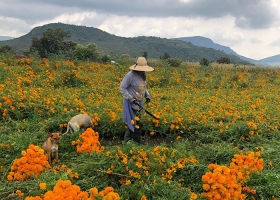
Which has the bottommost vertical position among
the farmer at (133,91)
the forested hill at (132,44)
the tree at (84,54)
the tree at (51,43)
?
the farmer at (133,91)

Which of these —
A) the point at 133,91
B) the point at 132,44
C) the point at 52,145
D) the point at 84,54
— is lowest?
the point at 52,145

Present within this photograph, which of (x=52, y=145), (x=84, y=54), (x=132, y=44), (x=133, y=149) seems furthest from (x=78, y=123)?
(x=132, y=44)

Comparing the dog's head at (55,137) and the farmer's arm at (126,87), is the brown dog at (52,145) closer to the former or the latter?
the dog's head at (55,137)

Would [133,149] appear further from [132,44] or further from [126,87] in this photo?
[132,44]

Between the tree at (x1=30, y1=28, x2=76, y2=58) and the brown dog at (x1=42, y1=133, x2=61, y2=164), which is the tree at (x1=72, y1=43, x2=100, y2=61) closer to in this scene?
the tree at (x1=30, y1=28, x2=76, y2=58)

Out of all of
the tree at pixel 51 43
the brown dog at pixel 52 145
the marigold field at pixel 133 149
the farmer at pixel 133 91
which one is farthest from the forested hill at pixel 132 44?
the brown dog at pixel 52 145

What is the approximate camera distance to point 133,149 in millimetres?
4055

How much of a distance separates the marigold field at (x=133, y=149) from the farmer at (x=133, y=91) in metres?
0.51

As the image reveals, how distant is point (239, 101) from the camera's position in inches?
367

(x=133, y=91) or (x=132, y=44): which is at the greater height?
(x=132, y=44)

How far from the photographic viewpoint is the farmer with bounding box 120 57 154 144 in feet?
17.6

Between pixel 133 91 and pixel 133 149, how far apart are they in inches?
66.7

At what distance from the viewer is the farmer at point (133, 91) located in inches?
211

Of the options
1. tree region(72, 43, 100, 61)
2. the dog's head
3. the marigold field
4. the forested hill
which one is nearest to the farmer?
the marigold field
